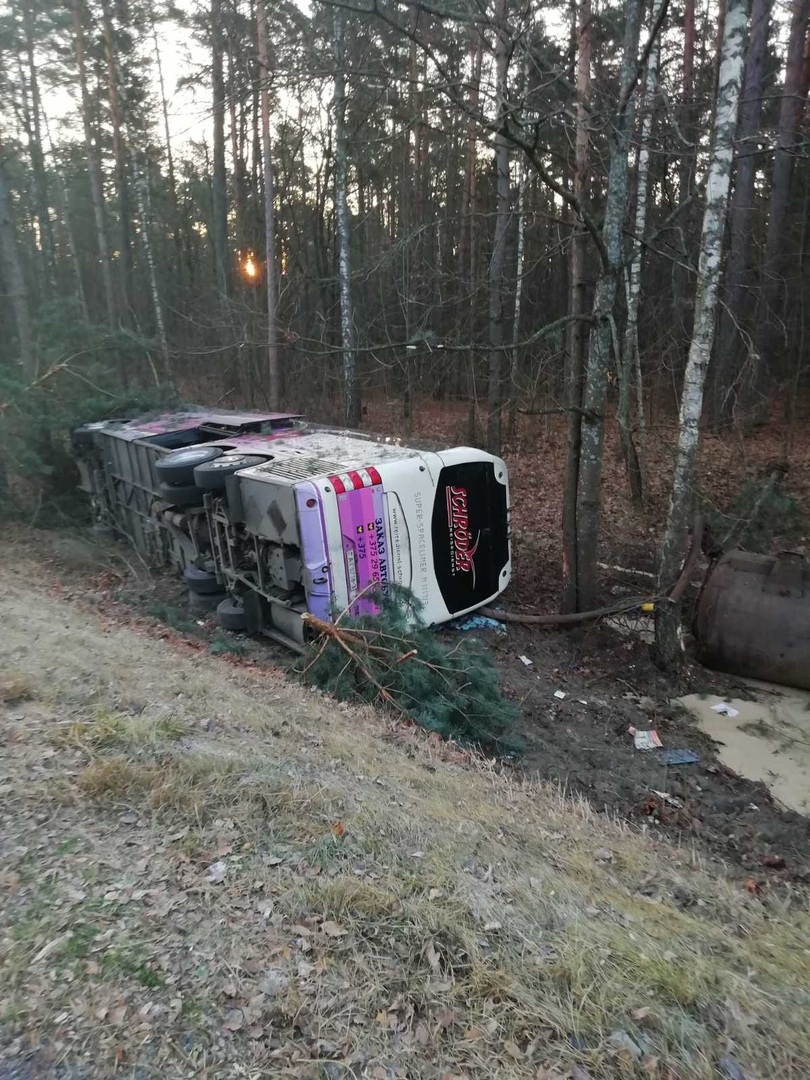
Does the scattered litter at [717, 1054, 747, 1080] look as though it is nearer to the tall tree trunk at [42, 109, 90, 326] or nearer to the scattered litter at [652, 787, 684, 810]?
the scattered litter at [652, 787, 684, 810]

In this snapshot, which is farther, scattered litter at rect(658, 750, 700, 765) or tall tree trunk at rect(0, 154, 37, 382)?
→ tall tree trunk at rect(0, 154, 37, 382)

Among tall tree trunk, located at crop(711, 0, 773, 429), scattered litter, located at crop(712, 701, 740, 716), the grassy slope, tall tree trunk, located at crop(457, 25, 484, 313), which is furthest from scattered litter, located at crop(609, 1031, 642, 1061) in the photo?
tall tree trunk, located at crop(711, 0, 773, 429)

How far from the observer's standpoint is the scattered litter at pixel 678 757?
597 centimetres

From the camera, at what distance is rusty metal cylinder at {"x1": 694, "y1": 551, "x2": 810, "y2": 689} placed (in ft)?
23.1

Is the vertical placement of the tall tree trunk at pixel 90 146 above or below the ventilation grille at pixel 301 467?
above

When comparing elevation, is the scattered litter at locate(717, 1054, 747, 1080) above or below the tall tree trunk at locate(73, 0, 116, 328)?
below

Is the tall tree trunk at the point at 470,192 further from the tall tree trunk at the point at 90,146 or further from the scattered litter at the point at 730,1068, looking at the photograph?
the tall tree trunk at the point at 90,146

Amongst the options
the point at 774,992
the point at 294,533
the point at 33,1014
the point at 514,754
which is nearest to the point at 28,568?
the point at 294,533

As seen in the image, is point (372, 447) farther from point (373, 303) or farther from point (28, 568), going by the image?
point (373, 303)

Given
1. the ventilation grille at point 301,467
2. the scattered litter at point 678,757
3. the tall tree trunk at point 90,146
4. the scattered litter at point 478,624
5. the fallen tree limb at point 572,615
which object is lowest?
the scattered litter at point 678,757

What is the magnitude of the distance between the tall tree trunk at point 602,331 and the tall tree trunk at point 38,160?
667 inches

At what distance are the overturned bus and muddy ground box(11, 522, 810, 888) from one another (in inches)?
20.1

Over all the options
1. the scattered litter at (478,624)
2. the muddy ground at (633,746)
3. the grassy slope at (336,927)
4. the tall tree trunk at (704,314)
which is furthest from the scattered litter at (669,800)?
the scattered litter at (478,624)

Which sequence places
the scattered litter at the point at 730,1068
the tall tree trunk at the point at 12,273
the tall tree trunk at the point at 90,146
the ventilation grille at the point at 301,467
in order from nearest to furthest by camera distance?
the scattered litter at the point at 730,1068 < the ventilation grille at the point at 301,467 < the tall tree trunk at the point at 12,273 < the tall tree trunk at the point at 90,146
